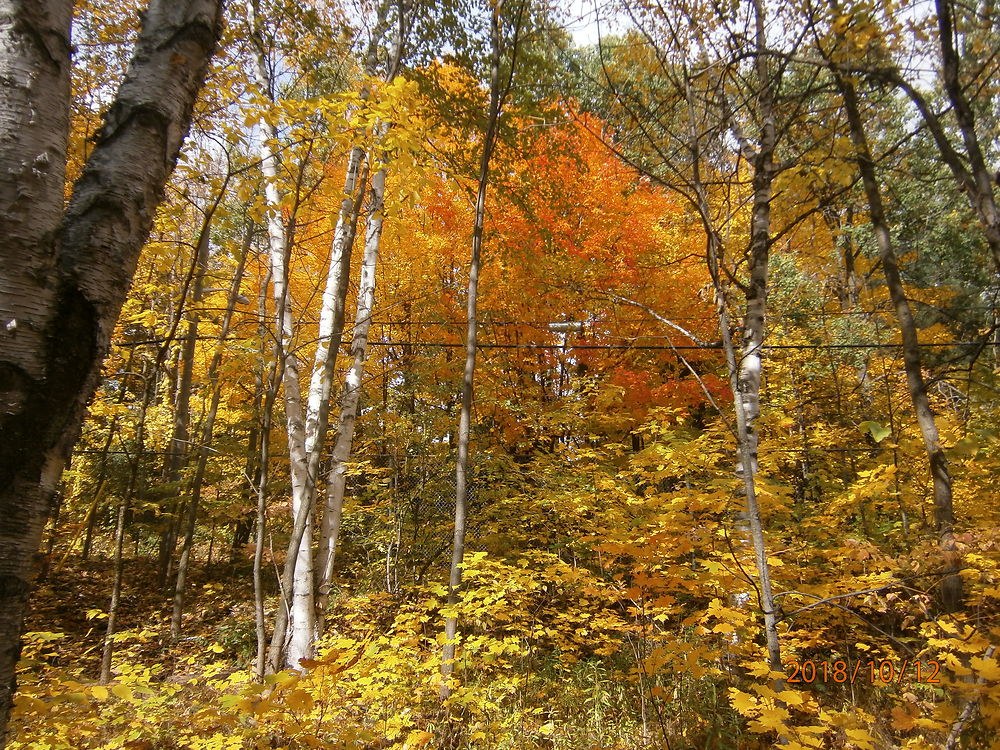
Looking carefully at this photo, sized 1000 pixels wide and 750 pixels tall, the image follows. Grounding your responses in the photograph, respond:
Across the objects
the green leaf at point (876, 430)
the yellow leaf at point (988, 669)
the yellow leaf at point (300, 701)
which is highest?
the green leaf at point (876, 430)

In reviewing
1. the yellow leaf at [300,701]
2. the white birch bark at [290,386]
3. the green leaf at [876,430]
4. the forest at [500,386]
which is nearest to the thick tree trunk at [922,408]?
the forest at [500,386]

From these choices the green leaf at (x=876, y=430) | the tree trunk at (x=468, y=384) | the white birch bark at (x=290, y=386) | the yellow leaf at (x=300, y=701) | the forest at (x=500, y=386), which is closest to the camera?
the forest at (x=500, y=386)

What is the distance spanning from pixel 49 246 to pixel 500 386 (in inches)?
284

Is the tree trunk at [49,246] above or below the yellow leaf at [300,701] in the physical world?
above

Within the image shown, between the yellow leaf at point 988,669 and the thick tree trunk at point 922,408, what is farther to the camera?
the thick tree trunk at point 922,408

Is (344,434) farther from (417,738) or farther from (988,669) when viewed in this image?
(988,669)

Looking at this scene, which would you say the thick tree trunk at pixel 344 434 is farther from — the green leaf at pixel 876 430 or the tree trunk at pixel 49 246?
the green leaf at pixel 876 430

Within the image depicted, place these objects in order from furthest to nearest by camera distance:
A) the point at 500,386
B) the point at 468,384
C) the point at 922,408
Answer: the point at 500,386
the point at 468,384
the point at 922,408

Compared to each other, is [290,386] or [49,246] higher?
[290,386]

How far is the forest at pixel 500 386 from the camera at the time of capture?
1163 mm

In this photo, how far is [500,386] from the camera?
8.02 meters

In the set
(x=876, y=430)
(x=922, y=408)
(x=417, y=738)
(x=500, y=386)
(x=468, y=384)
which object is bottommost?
(x=417, y=738)

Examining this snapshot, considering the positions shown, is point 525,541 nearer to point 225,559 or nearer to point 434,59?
point 434,59

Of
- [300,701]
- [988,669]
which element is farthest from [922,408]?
[300,701]
